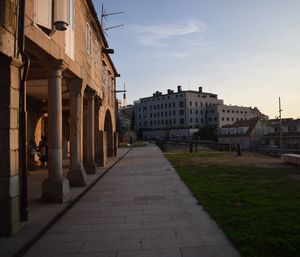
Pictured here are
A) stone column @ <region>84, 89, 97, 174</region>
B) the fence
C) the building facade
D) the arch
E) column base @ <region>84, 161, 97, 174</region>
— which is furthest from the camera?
the building facade

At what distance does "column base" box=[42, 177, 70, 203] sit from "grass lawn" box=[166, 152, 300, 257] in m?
3.08

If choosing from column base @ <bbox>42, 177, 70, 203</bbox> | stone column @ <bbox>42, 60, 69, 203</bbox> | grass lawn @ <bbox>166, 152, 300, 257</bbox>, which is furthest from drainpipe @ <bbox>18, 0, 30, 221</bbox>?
grass lawn @ <bbox>166, 152, 300, 257</bbox>

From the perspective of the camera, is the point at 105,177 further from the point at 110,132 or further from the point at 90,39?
the point at 110,132

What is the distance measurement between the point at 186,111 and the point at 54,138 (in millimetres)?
97713

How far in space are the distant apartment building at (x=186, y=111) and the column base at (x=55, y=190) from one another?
92917 mm

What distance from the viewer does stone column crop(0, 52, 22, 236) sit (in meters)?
6.09

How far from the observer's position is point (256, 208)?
770 cm

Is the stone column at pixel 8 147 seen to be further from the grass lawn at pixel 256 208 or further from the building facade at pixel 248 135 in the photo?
the building facade at pixel 248 135

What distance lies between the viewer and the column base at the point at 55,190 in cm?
905

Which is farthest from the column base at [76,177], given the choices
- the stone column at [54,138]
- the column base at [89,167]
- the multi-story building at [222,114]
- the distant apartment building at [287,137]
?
the multi-story building at [222,114]

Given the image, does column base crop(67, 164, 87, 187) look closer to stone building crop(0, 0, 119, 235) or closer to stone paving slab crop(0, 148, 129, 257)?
stone building crop(0, 0, 119, 235)

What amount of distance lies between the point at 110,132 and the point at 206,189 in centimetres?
1672

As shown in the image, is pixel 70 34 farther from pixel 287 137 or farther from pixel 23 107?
pixel 287 137

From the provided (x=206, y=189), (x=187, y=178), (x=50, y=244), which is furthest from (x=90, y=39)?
(x=50, y=244)
